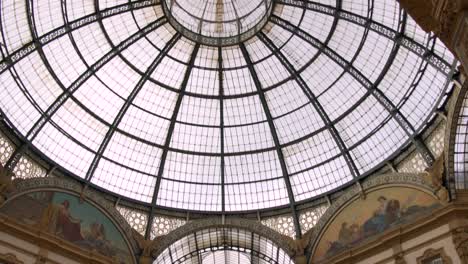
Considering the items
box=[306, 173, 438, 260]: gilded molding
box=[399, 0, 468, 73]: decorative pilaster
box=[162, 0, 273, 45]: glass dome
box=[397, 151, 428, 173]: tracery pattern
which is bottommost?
box=[399, 0, 468, 73]: decorative pilaster

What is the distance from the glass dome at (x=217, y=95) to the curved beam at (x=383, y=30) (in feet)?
0.28

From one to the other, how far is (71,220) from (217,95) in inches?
537

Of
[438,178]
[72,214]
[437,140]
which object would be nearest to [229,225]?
[72,214]

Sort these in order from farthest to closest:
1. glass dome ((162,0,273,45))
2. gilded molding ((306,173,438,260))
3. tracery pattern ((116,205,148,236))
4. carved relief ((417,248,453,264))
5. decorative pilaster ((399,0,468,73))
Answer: glass dome ((162,0,273,45)) < tracery pattern ((116,205,148,236)) < gilded molding ((306,173,438,260)) < carved relief ((417,248,453,264)) < decorative pilaster ((399,0,468,73))

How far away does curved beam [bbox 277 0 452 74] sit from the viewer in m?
27.4

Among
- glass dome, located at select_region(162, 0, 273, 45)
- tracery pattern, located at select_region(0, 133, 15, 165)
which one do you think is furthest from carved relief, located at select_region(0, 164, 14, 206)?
glass dome, located at select_region(162, 0, 273, 45)

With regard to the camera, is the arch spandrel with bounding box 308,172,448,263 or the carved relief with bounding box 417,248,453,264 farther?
the arch spandrel with bounding box 308,172,448,263

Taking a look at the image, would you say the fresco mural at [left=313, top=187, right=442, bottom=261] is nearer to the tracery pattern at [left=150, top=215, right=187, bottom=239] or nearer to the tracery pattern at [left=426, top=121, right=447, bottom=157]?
the tracery pattern at [left=426, top=121, right=447, bottom=157]

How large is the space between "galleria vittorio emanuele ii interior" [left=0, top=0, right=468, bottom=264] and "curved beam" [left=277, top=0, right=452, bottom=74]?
8 cm

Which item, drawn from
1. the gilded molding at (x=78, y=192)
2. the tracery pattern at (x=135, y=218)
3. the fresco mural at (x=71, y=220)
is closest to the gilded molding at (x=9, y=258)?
the fresco mural at (x=71, y=220)

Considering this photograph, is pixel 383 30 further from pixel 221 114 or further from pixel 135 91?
pixel 135 91

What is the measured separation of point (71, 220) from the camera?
30672 mm

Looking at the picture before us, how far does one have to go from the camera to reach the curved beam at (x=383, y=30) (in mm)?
27422

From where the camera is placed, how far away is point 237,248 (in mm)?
36594
